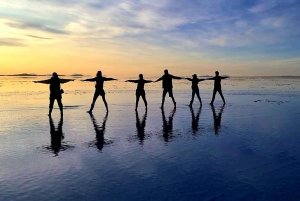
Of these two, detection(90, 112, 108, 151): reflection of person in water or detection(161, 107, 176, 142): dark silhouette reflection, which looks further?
detection(161, 107, 176, 142): dark silhouette reflection

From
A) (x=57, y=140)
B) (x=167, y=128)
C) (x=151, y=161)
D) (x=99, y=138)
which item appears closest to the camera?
(x=151, y=161)

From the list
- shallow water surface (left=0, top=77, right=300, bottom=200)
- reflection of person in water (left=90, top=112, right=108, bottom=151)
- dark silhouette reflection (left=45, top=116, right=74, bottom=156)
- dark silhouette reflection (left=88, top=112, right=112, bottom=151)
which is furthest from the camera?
reflection of person in water (left=90, top=112, right=108, bottom=151)

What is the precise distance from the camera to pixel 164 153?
25.5ft

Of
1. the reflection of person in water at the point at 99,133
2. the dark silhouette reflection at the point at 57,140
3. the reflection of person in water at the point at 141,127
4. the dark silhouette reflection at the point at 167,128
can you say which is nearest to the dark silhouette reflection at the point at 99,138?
the reflection of person in water at the point at 99,133

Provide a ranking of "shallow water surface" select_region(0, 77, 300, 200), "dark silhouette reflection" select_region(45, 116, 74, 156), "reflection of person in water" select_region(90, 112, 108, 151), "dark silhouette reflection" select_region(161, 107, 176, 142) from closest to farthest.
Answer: "shallow water surface" select_region(0, 77, 300, 200) < "dark silhouette reflection" select_region(45, 116, 74, 156) < "reflection of person in water" select_region(90, 112, 108, 151) < "dark silhouette reflection" select_region(161, 107, 176, 142)

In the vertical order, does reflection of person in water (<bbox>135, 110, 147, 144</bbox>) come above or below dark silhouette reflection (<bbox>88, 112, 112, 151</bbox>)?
below

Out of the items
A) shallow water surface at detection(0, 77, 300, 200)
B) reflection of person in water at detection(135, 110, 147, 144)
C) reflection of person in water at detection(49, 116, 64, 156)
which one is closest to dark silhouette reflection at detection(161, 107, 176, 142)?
shallow water surface at detection(0, 77, 300, 200)

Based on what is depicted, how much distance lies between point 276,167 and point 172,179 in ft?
7.58

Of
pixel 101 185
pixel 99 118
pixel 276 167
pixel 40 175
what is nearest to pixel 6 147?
pixel 40 175

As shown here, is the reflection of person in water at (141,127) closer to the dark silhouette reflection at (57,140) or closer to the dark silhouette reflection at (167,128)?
the dark silhouette reflection at (167,128)

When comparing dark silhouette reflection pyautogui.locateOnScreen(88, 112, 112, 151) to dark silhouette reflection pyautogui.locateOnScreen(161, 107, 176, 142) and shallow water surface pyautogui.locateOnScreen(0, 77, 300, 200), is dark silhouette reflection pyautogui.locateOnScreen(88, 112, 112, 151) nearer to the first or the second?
shallow water surface pyautogui.locateOnScreen(0, 77, 300, 200)

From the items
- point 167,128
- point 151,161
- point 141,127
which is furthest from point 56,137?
point 151,161

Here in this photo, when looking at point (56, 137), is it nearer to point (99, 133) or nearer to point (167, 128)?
point (99, 133)

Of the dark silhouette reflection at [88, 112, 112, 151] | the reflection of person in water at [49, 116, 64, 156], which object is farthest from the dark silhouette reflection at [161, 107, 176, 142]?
the reflection of person in water at [49, 116, 64, 156]
